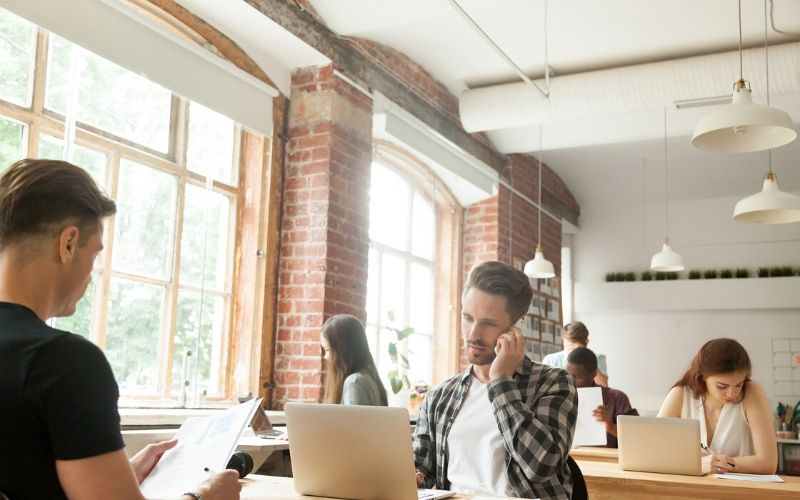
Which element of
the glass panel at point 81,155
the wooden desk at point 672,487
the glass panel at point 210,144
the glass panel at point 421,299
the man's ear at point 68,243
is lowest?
the wooden desk at point 672,487

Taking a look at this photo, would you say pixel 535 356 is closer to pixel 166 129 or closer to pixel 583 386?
pixel 583 386

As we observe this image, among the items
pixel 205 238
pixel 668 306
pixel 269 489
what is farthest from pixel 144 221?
pixel 668 306

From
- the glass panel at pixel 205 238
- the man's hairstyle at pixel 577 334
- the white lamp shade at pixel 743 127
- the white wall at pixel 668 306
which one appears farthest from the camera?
the white wall at pixel 668 306

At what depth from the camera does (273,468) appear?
15.3 ft

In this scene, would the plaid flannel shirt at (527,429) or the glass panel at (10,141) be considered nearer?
the plaid flannel shirt at (527,429)

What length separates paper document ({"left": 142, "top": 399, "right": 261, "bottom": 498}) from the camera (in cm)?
162

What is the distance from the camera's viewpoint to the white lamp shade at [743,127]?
12.3ft

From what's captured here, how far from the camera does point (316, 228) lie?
549 cm

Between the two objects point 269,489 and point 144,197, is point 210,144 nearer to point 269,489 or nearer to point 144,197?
point 144,197

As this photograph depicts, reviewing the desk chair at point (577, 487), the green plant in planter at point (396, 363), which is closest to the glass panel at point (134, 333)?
the green plant in planter at point (396, 363)

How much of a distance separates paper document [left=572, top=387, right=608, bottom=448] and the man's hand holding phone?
2.19 m

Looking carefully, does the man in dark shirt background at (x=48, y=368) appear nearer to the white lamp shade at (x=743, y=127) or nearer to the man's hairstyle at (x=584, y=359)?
the white lamp shade at (x=743, y=127)

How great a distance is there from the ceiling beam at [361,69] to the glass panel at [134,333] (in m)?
1.87

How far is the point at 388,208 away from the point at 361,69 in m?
1.67
